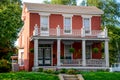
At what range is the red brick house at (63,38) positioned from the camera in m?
36.7

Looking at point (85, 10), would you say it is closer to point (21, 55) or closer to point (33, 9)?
point (33, 9)

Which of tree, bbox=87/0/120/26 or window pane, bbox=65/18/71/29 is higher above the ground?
tree, bbox=87/0/120/26

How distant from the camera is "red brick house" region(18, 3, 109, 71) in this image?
36.7 metres

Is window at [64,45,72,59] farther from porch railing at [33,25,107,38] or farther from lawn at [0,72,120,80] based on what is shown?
lawn at [0,72,120,80]

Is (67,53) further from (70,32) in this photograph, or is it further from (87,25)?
(87,25)

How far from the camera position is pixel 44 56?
39062 millimetres

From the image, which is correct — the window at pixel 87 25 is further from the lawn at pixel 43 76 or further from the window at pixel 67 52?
the lawn at pixel 43 76

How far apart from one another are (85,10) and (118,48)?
687 inches

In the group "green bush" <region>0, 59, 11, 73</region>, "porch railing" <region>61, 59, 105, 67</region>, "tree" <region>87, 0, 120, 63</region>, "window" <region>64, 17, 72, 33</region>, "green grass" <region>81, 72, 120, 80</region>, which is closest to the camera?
"green grass" <region>81, 72, 120, 80</region>

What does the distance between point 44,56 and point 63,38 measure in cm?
396

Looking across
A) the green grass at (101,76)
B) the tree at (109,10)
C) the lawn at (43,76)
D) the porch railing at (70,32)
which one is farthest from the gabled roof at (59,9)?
the tree at (109,10)

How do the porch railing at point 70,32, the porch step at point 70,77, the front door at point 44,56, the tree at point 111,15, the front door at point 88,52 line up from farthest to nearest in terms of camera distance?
1. the tree at point 111,15
2. the front door at point 88,52
3. the front door at point 44,56
4. the porch railing at point 70,32
5. the porch step at point 70,77

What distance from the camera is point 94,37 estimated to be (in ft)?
124

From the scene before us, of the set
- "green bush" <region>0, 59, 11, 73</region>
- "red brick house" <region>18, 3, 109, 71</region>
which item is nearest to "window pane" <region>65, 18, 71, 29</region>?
"red brick house" <region>18, 3, 109, 71</region>
